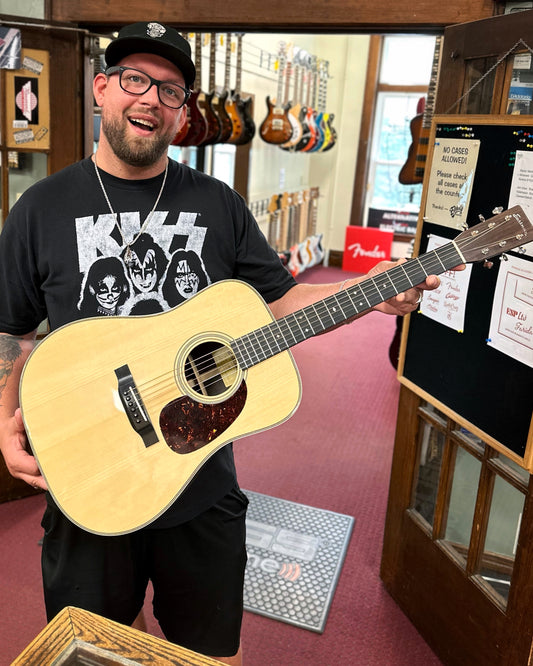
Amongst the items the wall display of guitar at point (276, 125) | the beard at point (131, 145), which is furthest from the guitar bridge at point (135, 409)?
the wall display of guitar at point (276, 125)

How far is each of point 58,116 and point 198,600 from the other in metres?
1.97

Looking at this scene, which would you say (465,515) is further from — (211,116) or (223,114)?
(223,114)

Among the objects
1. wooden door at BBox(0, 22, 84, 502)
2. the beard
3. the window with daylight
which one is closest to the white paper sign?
the beard

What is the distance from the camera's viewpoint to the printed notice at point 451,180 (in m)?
1.78

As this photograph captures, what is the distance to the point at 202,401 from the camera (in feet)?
4.43

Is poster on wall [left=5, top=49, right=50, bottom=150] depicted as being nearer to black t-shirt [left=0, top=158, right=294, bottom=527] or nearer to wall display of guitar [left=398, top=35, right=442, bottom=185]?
black t-shirt [left=0, top=158, right=294, bottom=527]

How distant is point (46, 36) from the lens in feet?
7.86

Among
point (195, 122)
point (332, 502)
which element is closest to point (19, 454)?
point (332, 502)

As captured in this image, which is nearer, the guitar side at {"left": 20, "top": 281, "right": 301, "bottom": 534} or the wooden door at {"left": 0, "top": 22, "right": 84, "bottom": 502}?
the guitar side at {"left": 20, "top": 281, "right": 301, "bottom": 534}

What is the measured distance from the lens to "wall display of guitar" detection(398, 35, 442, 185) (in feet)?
10.6

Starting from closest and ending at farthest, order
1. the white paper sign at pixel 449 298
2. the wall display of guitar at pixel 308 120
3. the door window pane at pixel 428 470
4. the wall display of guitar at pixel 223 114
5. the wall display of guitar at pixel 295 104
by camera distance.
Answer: the white paper sign at pixel 449 298, the door window pane at pixel 428 470, the wall display of guitar at pixel 223 114, the wall display of guitar at pixel 295 104, the wall display of guitar at pixel 308 120

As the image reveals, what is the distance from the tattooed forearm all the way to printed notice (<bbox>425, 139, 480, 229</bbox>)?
123 cm

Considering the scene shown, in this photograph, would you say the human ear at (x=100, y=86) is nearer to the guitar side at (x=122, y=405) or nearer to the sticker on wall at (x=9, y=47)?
the guitar side at (x=122, y=405)

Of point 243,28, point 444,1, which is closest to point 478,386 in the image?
point 444,1
